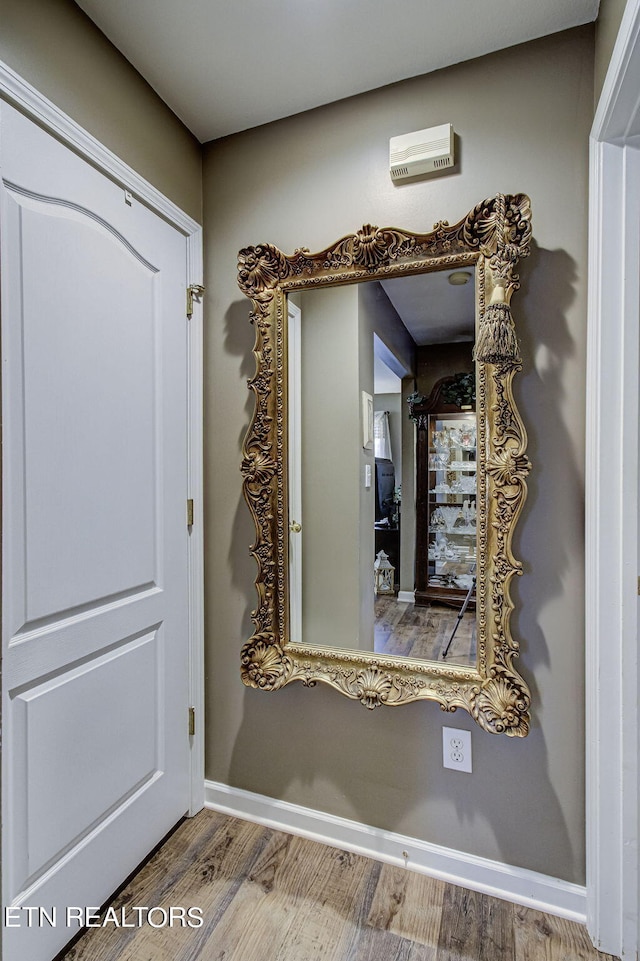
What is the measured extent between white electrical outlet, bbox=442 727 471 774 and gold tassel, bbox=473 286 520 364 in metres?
1.10

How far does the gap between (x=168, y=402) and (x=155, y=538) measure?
0.46 metres

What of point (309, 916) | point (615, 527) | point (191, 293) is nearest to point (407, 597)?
point (615, 527)

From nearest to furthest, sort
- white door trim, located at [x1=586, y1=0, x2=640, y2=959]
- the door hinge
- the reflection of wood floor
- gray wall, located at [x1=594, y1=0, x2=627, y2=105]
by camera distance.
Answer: gray wall, located at [x1=594, y1=0, x2=627, y2=105], white door trim, located at [x1=586, y1=0, x2=640, y2=959], the reflection of wood floor, the door hinge

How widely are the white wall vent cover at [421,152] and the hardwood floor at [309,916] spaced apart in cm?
217

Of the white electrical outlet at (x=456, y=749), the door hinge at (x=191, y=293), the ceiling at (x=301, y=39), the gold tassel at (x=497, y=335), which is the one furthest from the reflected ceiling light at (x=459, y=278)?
the white electrical outlet at (x=456, y=749)

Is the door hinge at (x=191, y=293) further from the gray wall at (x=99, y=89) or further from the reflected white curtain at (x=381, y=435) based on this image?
the reflected white curtain at (x=381, y=435)

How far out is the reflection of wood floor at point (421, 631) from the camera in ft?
4.62

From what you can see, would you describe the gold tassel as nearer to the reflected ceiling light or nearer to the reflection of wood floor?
the reflected ceiling light

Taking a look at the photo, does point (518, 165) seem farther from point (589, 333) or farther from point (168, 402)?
point (168, 402)

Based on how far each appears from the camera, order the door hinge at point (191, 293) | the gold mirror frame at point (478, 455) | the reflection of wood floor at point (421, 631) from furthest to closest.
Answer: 1. the door hinge at point (191, 293)
2. the reflection of wood floor at point (421, 631)
3. the gold mirror frame at point (478, 455)

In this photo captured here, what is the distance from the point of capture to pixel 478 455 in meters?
1.38

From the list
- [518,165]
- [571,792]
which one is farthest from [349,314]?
[571,792]

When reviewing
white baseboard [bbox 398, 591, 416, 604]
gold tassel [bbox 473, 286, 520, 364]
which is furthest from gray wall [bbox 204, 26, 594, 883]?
white baseboard [bbox 398, 591, 416, 604]

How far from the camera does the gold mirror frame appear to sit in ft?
4.29
